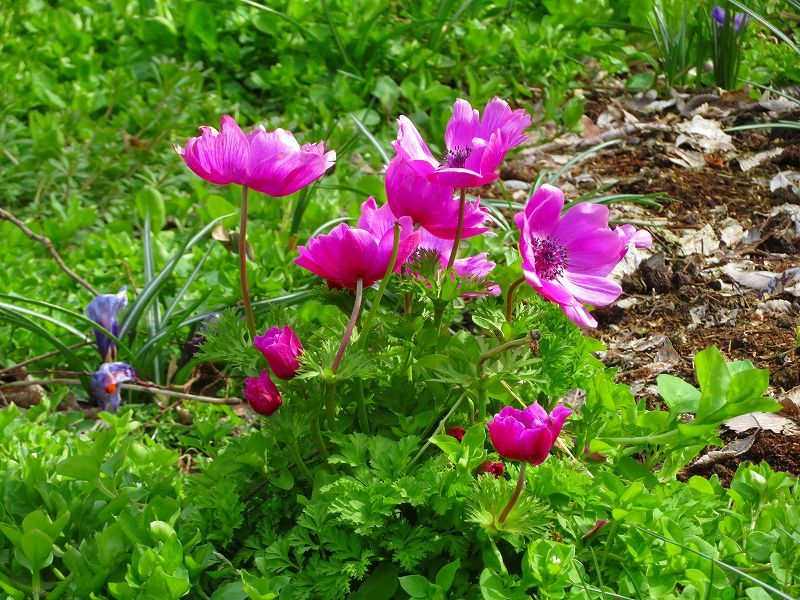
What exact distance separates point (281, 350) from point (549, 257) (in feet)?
1.38

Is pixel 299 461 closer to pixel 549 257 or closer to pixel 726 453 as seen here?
pixel 549 257

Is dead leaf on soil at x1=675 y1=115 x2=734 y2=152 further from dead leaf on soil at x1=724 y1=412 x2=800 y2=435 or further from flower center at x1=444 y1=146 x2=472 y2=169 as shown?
flower center at x1=444 y1=146 x2=472 y2=169

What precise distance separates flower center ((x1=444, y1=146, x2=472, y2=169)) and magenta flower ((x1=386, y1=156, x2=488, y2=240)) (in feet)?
0.12

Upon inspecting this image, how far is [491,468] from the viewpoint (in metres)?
1.43

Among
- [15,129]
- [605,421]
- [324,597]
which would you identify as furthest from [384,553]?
[15,129]

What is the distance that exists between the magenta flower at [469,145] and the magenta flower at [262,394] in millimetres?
379

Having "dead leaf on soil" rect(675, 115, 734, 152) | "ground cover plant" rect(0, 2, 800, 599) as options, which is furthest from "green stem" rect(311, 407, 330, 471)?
"dead leaf on soil" rect(675, 115, 734, 152)

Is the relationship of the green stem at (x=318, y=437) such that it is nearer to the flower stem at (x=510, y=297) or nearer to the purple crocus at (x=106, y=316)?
the flower stem at (x=510, y=297)

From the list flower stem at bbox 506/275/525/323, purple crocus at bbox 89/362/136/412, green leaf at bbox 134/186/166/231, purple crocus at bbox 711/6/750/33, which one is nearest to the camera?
flower stem at bbox 506/275/525/323

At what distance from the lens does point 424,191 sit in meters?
1.37

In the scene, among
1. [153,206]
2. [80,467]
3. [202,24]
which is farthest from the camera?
[202,24]

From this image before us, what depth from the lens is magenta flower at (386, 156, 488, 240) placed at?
135 centimetres

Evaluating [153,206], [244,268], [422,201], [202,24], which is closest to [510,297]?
[422,201]

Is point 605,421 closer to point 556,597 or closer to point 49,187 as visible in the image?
point 556,597
